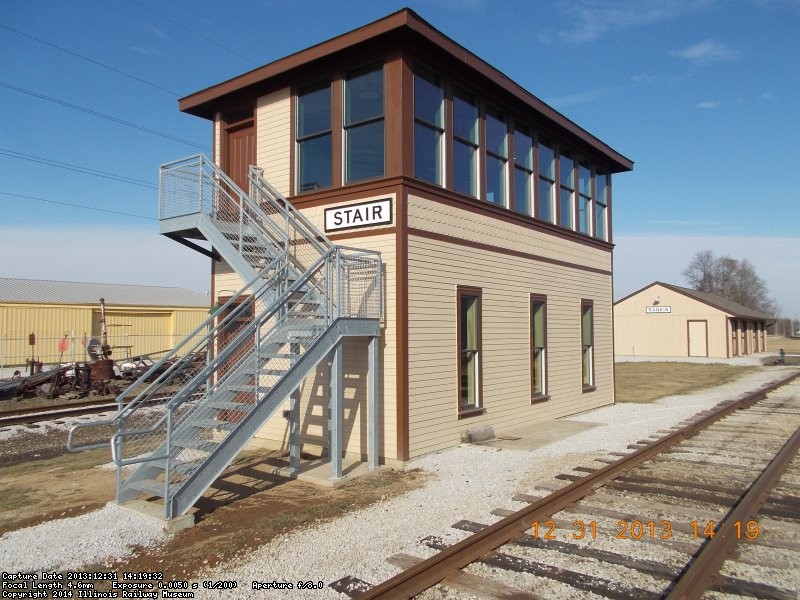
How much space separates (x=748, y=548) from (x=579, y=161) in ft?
41.3

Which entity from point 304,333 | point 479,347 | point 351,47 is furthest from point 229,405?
point 351,47

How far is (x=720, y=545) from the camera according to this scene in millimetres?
5574

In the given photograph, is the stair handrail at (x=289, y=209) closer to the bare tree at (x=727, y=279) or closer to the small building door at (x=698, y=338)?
the small building door at (x=698, y=338)

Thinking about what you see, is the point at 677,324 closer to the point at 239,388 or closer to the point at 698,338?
the point at 698,338

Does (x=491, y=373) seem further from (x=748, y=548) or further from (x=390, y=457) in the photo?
(x=748, y=548)

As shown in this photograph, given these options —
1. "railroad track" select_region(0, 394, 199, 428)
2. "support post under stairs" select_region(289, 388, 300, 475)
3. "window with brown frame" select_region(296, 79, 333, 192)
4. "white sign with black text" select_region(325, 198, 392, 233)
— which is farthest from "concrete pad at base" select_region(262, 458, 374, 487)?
"railroad track" select_region(0, 394, 199, 428)

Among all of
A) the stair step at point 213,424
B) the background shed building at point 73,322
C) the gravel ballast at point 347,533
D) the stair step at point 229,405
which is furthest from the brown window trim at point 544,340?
the background shed building at point 73,322

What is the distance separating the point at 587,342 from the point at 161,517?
12.8 metres

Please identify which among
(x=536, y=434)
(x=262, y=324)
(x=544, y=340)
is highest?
(x=262, y=324)

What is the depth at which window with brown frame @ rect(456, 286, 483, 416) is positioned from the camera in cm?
1153

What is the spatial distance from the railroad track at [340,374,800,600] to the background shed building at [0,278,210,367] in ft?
91.9

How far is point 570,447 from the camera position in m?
10.9

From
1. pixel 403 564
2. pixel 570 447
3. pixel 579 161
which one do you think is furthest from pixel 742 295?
pixel 403 564

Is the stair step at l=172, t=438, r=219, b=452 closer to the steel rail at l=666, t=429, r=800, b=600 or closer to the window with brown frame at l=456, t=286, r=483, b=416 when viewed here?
the steel rail at l=666, t=429, r=800, b=600
